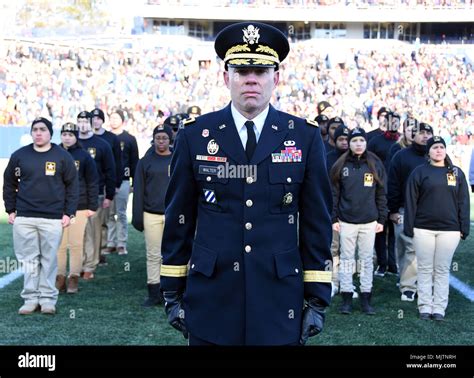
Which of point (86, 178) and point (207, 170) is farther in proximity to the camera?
point (86, 178)

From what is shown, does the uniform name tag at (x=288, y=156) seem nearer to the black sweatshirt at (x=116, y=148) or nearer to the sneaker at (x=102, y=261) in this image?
the black sweatshirt at (x=116, y=148)

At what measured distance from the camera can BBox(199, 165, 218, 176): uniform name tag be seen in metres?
3.57

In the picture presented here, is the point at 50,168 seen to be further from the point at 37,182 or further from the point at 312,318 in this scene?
the point at 312,318

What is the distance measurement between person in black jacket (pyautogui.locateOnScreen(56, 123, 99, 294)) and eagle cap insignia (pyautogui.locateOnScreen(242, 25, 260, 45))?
19.8 feet

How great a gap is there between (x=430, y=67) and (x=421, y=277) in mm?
32619

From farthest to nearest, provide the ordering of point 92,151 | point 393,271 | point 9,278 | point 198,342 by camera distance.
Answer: point 393,271 → point 92,151 → point 9,278 → point 198,342

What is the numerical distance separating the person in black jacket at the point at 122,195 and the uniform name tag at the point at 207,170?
8.35m

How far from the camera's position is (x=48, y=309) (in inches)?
322

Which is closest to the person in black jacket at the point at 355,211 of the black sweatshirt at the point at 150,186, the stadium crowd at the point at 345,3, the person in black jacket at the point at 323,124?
the black sweatshirt at the point at 150,186

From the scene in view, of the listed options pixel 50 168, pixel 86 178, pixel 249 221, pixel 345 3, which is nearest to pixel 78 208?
pixel 86 178

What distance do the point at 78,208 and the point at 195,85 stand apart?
26940 mm

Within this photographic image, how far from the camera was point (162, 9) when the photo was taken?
54.5 metres
